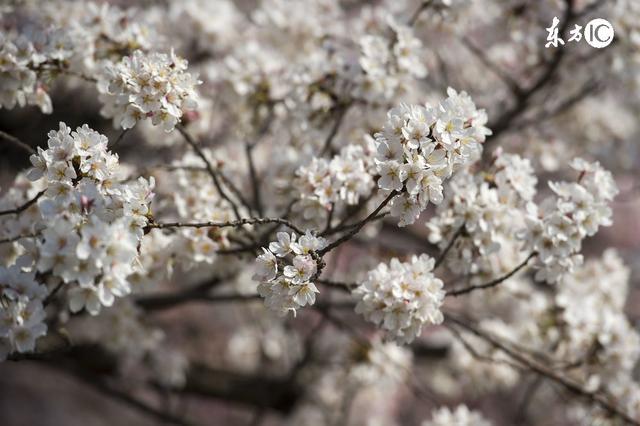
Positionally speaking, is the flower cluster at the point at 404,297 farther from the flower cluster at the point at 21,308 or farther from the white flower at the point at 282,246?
the flower cluster at the point at 21,308

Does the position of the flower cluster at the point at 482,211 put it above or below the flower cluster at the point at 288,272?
above

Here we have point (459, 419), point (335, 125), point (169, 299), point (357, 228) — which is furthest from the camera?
point (169, 299)

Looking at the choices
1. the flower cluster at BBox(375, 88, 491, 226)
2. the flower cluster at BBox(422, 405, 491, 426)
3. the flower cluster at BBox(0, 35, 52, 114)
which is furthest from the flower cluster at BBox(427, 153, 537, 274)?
the flower cluster at BBox(0, 35, 52, 114)

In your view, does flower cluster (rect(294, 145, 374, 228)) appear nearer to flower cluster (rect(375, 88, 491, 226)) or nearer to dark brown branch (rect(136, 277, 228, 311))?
flower cluster (rect(375, 88, 491, 226))

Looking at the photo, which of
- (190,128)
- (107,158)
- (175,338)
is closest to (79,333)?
(175,338)

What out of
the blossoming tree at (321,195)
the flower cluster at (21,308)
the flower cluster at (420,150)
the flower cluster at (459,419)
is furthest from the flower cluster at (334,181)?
the flower cluster at (459,419)

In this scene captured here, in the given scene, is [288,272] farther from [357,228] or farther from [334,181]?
[334,181]

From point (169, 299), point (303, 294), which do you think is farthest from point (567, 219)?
point (169, 299)
